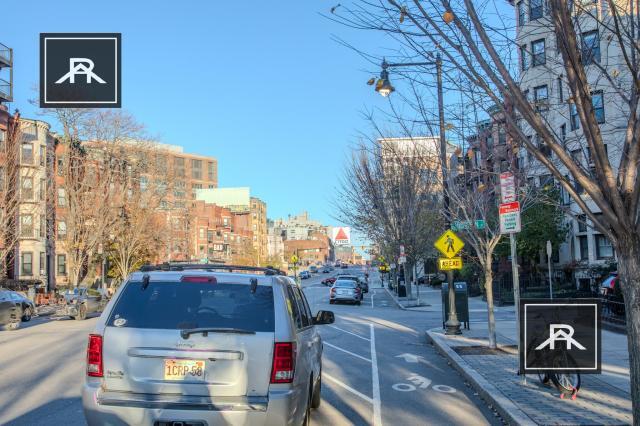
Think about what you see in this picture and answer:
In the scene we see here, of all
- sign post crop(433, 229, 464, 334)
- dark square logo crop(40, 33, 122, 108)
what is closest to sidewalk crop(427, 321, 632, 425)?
sign post crop(433, 229, 464, 334)

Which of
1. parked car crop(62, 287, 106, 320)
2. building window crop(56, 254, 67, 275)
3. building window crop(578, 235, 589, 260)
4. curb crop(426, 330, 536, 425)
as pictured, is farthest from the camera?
building window crop(56, 254, 67, 275)

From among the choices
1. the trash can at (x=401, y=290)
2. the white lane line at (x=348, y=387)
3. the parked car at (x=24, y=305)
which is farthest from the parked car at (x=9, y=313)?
the trash can at (x=401, y=290)

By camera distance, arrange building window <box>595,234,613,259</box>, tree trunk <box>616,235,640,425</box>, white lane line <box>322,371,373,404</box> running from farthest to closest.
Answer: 1. building window <box>595,234,613,259</box>
2. white lane line <box>322,371,373,404</box>
3. tree trunk <box>616,235,640,425</box>

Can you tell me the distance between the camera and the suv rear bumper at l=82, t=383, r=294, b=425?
16.7 feet

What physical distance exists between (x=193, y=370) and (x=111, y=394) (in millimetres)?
711

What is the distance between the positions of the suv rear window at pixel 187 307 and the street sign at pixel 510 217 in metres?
6.17

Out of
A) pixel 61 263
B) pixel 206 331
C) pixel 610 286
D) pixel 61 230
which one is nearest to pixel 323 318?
pixel 206 331

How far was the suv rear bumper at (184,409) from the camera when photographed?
5082 mm

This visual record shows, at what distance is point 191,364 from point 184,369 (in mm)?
72

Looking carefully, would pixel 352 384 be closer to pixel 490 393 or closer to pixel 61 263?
pixel 490 393

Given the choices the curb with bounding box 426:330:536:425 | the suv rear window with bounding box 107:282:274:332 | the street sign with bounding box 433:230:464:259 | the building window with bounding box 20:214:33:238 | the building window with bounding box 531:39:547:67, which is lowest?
the curb with bounding box 426:330:536:425

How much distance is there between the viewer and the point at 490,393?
8562mm

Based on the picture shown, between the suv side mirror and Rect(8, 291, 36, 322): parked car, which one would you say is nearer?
the suv side mirror

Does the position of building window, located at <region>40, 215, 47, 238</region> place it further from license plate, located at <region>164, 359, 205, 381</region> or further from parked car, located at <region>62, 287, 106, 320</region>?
license plate, located at <region>164, 359, 205, 381</region>
